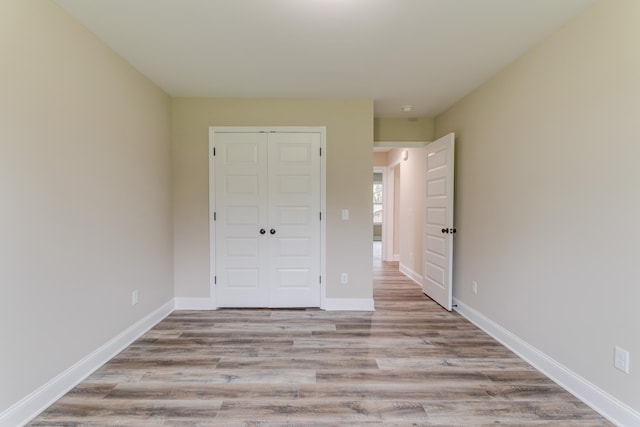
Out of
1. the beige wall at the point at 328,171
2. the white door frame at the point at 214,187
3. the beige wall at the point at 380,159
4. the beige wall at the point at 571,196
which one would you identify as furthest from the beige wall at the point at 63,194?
the beige wall at the point at 380,159

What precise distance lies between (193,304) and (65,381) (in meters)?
1.51

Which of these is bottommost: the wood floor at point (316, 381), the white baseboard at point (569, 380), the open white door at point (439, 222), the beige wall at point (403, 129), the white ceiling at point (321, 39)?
the wood floor at point (316, 381)

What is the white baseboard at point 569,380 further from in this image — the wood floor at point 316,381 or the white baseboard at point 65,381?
the white baseboard at point 65,381

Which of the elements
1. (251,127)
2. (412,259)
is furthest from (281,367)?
(412,259)

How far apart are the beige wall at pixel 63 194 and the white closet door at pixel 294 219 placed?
1.30 m

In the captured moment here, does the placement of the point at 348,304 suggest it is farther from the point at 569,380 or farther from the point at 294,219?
the point at 569,380

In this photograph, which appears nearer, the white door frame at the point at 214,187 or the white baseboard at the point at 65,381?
the white baseboard at the point at 65,381

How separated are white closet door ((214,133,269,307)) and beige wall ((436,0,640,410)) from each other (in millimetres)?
2367

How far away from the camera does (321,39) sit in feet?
7.07

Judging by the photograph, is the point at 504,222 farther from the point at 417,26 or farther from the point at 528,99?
the point at 417,26

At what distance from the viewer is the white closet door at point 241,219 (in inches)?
132

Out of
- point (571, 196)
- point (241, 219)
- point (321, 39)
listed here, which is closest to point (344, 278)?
point (241, 219)

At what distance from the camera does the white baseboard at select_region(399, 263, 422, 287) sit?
15.0ft

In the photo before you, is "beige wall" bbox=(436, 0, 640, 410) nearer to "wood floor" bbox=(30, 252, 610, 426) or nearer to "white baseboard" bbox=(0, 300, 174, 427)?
"wood floor" bbox=(30, 252, 610, 426)
